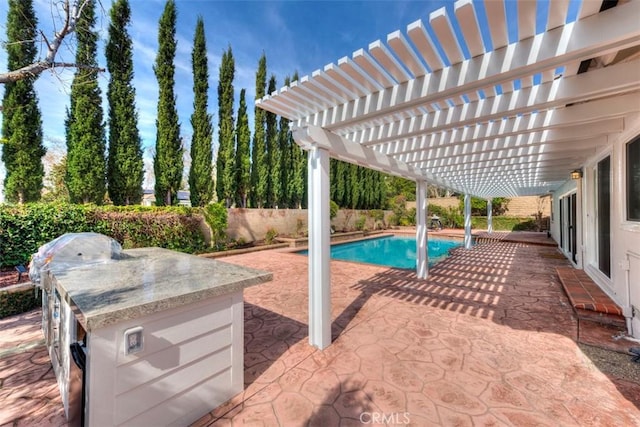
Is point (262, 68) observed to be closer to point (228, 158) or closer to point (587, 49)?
point (228, 158)

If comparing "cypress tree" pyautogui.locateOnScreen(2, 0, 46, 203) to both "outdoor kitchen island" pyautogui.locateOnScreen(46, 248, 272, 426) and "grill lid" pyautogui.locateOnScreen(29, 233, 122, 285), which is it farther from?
"outdoor kitchen island" pyautogui.locateOnScreen(46, 248, 272, 426)

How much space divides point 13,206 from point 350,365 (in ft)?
34.0

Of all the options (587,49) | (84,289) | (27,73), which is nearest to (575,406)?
(587,49)

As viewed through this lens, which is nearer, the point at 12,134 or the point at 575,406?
→ the point at 575,406

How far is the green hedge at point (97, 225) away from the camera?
24.1 feet

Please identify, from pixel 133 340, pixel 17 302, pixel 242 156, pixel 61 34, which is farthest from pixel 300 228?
pixel 133 340

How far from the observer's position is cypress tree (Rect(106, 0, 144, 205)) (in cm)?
1104

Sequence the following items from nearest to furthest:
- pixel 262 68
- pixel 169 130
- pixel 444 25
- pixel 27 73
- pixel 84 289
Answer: pixel 444 25 < pixel 84 289 < pixel 27 73 < pixel 169 130 < pixel 262 68

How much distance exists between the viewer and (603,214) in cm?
571

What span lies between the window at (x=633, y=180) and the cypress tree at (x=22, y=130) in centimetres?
1585

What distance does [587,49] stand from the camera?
6.78 ft

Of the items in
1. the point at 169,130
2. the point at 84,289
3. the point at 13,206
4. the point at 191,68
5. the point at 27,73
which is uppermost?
the point at 191,68

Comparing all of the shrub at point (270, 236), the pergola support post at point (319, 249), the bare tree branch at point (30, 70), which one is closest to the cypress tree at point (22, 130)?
the bare tree branch at point (30, 70)

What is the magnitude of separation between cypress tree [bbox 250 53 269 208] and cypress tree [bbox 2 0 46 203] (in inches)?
371
